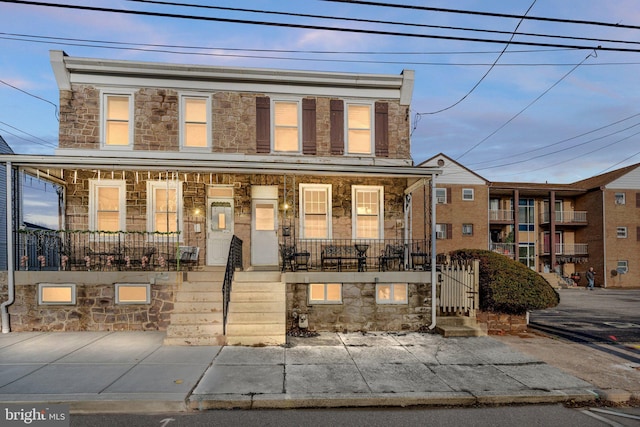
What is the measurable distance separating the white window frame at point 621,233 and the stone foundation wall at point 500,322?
28.8 m

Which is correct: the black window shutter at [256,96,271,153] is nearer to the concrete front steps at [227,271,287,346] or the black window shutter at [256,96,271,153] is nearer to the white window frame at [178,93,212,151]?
the white window frame at [178,93,212,151]

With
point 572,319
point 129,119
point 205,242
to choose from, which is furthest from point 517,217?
point 129,119

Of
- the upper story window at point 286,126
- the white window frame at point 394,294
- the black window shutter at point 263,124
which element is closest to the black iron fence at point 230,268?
the black window shutter at point 263,124

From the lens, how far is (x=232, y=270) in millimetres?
10375

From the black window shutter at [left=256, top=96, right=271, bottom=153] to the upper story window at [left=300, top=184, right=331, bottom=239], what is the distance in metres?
1.91

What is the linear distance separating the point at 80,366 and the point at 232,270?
4.18m

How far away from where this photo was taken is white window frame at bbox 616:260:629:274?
102 feet

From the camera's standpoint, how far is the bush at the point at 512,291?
10.1 m

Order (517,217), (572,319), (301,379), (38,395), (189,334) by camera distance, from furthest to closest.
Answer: (517,217), (572,319), (189,334), (301,379), (38,395)

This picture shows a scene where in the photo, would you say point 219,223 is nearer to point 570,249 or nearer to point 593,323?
point 593,323

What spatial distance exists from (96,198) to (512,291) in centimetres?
1301

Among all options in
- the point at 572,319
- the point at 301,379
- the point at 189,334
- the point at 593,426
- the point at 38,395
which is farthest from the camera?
the point at 572,319

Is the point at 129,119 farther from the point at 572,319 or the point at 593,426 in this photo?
the point at 572,319

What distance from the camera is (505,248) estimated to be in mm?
32344
